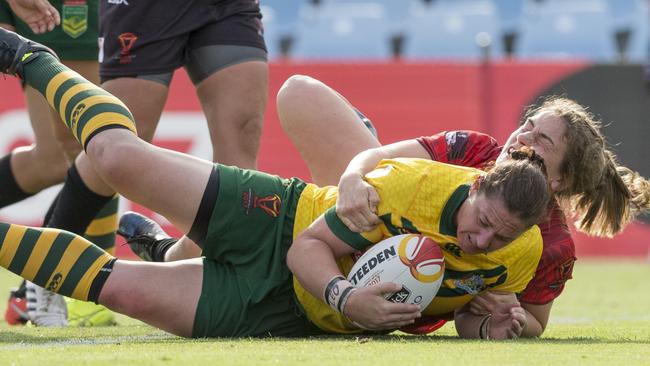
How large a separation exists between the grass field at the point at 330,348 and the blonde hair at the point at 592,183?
1.43 ft

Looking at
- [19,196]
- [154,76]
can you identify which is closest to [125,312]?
[154,76]

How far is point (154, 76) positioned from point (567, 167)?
1890 millimetres

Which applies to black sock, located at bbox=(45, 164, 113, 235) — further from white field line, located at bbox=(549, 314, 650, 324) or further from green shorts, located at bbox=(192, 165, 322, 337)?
white field line, located at bbox=(549, 314, 650, 324)

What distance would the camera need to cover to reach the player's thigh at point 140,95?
4965 mm

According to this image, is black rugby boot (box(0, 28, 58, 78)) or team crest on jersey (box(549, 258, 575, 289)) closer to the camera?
team crest on jersey (box(549, 258, 575, 289))

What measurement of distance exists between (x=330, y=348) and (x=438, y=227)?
22.2 inches

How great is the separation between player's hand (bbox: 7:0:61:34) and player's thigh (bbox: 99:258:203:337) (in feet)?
4.49

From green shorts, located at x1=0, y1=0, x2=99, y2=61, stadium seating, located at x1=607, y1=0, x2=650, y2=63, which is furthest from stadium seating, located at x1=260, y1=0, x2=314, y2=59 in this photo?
green shorts, located at x1=0, y1=0, x2=99, y2=61

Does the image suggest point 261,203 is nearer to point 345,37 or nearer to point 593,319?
point 593,319

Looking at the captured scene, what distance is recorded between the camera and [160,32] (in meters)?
5.01

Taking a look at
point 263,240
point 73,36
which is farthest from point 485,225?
point 73,36

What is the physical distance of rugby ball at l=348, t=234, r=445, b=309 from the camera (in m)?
3.67

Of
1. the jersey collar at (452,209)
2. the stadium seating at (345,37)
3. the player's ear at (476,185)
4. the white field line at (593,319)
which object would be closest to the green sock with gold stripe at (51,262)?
the jersey collar at (452,209)

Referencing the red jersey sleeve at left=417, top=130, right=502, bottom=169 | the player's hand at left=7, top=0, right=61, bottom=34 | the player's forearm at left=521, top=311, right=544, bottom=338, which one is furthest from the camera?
the player's hand at left=7, top=0, right=61, bottom=34
